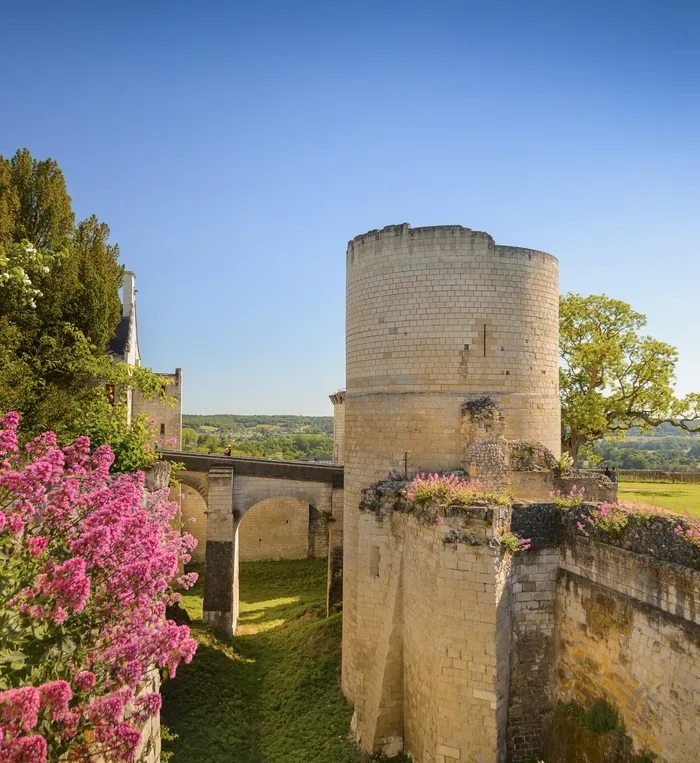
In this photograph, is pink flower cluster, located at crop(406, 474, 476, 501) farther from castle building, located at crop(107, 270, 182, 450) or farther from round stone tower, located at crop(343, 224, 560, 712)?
castle building, located at crop(107, 270, 182, 450)

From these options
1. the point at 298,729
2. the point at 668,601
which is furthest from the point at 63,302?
the point at 668,601

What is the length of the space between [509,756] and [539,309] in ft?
29.4

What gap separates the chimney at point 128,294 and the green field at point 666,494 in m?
21.3

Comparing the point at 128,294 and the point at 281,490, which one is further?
the point at 128,294

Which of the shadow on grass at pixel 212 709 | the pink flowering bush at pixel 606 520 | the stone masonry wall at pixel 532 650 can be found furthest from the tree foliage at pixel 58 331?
the pink flowering bush at pixel 606 520

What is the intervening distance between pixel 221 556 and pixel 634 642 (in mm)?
13969

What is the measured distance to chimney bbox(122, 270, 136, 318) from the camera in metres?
25.4

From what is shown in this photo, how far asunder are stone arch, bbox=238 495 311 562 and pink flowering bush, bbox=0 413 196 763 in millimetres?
21638

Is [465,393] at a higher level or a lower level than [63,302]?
lower

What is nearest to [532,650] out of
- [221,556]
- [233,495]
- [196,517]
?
[221,556]

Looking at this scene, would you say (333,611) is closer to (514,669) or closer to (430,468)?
(430,468)

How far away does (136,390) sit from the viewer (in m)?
27.5

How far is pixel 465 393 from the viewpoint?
12.4m

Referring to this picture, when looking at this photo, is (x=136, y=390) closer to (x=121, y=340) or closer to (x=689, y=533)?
(x=121, y=340)
